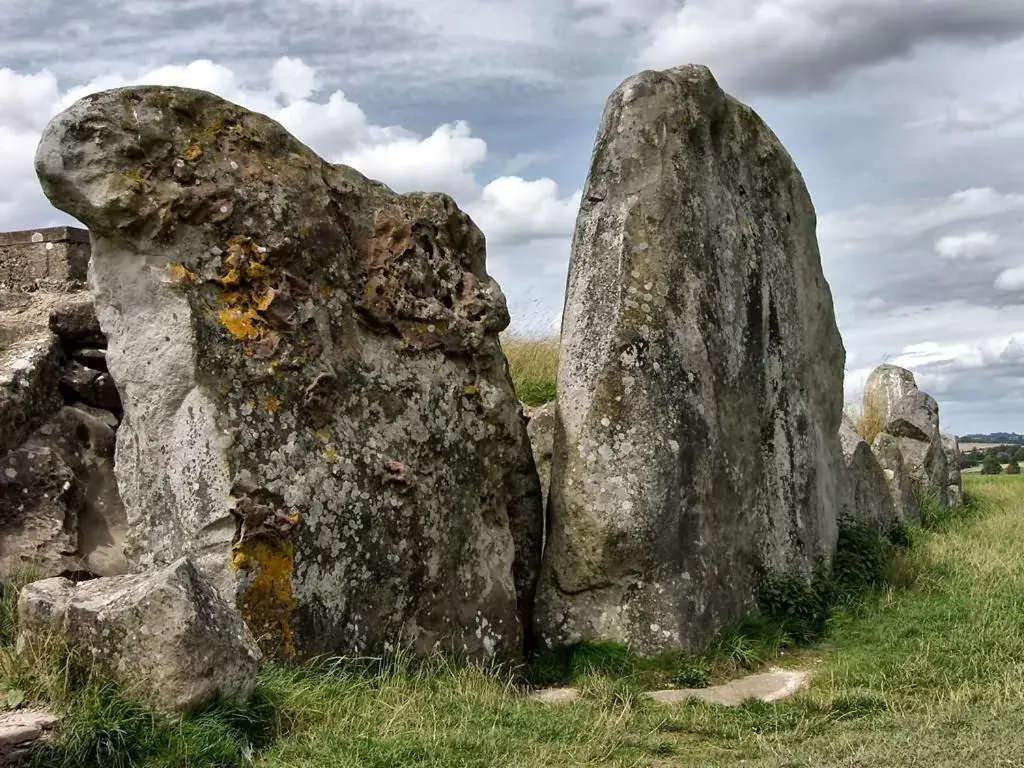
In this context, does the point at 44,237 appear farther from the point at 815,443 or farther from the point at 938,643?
the point at 938,643

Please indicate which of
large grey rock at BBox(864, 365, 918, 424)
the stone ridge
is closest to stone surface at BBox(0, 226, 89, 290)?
the stone ridge

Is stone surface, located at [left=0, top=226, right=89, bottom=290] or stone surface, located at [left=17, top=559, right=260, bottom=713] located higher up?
stone surface, located at [left=0, top=226, right=89, bottom=290]

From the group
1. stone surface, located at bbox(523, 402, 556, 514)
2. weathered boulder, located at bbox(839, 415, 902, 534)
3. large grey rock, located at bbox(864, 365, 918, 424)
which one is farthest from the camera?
large grey rock, located at bbox(864, 365, 918, 424)

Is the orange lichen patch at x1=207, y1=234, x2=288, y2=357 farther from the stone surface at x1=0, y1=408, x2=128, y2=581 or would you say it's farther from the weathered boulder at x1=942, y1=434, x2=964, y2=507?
the weathered boulder at x1=942, y1=434, x2=964, y2=507

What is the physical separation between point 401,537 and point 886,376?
14.0 meters

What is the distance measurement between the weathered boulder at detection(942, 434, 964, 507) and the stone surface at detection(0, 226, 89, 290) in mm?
11900

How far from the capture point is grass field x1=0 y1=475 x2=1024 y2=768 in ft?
17.9

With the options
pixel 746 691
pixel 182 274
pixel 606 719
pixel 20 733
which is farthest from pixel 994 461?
pixel 20 733

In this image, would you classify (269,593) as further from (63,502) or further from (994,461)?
(994,461)

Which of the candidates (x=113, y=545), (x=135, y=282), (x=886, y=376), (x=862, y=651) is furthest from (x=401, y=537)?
(x=886, y=376)

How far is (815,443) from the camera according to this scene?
10.6 meters

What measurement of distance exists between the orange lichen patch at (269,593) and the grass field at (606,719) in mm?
220

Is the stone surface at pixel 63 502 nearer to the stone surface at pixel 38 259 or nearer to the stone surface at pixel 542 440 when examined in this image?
the stone surface at pixel 38 259

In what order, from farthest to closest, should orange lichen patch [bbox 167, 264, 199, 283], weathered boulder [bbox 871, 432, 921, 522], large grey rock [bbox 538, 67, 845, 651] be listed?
weathered boulder [bbox 871, 432, 921, 522] → large grey rock [bbox 538, 67, 845, 651] → orange lichen patch [bbox 167, 264, 199, 283]
